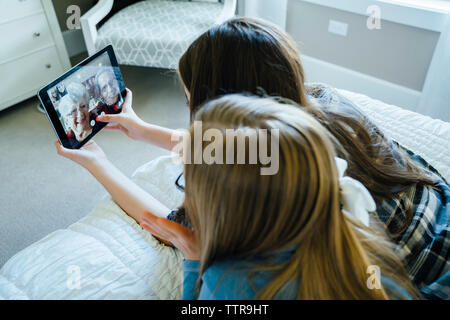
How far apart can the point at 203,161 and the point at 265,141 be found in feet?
0.31

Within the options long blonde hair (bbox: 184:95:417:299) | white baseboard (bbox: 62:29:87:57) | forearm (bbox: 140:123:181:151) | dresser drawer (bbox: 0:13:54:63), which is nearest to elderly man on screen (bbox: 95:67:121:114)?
forearm (bbox: 140:123:181:151)

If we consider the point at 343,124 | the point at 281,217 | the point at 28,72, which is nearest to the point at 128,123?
the point at 343,124

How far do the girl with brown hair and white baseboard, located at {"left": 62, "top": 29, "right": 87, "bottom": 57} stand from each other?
188 cm

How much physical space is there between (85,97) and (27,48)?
118 centimetres

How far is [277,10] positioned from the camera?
1987 millimetres

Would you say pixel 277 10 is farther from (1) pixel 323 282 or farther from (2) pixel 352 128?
(1) pixel 323 282

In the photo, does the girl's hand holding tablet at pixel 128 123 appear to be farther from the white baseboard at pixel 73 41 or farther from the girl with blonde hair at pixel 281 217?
the white baseboard at pixel 73 41

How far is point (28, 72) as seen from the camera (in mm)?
1892

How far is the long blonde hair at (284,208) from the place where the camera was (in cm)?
46

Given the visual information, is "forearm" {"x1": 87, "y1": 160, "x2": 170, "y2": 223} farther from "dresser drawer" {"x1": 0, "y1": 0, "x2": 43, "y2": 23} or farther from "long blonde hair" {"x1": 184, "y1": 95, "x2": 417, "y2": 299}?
"dresser drawer" {"x1": 0, "y1": 0, "x2": 43, "y2": 23}

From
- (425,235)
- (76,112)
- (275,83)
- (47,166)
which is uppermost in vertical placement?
(275,83)

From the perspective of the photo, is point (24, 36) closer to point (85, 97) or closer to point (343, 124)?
point (85, 97)

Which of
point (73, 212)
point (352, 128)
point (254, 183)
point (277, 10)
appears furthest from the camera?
point (277, 10)
